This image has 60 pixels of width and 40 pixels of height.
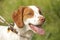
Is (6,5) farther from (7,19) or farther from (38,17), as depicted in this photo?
(38,17)

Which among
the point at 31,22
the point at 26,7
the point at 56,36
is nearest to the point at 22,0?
the point at 26,7

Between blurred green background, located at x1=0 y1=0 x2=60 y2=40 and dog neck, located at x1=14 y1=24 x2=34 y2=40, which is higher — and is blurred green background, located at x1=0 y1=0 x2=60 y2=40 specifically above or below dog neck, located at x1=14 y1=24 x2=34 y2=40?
above

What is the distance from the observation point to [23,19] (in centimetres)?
211

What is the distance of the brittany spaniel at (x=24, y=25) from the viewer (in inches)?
82.1

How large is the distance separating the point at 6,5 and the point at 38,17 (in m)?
0.28

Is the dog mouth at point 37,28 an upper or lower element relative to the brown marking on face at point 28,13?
lower

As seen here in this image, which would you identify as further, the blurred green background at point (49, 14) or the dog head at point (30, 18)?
the blurred green background at point (49, 14)

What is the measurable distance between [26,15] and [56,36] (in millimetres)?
277

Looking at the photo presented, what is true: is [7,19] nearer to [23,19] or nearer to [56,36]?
[23,19]

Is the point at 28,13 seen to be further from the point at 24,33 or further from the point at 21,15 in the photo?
the point at 24,33

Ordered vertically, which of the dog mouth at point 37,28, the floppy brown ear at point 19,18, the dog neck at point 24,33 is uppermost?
the floppy brown ear at point 19,18

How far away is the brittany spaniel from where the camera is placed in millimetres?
2086

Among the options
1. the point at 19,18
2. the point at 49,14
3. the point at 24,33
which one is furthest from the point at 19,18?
the point at 49,14

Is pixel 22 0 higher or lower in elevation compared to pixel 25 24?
higher
